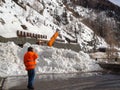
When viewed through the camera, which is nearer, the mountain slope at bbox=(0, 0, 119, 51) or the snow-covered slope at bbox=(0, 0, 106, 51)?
the mountain slope at bbox=(0, 0, 119, 51)

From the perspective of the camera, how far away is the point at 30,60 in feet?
49.3

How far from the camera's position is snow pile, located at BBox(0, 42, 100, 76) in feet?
68.5

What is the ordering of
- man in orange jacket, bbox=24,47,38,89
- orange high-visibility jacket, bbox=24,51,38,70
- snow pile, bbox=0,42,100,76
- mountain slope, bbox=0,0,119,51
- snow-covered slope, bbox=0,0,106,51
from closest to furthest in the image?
1. man in orange jacket, bbox=24,47,38,89
2. orange high-visibility jacket, bbox=24,51,38,70
3. snow pile, bbox=0,42,100,76
4. mountain slope, bbox=0,0,119,51
5. snow-covered slope, bbox=0,0,106,51

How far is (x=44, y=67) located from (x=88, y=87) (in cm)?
751

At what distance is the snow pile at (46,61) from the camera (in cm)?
2089

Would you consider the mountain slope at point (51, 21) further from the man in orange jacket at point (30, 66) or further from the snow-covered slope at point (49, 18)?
the man in orange jacket at point (30, 66)

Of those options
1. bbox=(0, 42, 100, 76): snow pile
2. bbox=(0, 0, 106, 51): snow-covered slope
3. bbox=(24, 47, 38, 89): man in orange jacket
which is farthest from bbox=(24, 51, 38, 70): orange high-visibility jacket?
bbox=(0, 0, 106, 51): snow-covered slope

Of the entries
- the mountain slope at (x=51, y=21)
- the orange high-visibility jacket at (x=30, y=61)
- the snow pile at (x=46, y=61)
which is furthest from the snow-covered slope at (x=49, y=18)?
the orange high-visibility jacket at (x=30, y=61)

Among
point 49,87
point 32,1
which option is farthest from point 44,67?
point 32,1

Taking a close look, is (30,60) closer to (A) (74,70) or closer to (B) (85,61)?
(A) (74,70)

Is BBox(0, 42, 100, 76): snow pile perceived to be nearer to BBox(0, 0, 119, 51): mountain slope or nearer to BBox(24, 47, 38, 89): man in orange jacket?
BBox(24, 47, 38, 89): man in orange jacket

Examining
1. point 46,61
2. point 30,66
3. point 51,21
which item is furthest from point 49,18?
point 30,66

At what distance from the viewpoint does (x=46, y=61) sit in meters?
22.8

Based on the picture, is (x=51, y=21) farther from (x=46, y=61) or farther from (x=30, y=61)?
(x=30, y=61)
